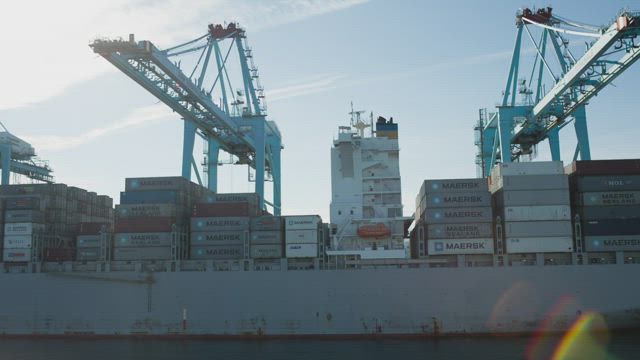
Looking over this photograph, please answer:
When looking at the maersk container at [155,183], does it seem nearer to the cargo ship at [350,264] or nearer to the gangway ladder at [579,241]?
the cargo ship at [350,264]

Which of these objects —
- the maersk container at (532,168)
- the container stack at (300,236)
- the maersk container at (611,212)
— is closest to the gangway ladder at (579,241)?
the maersk container at (611,212)

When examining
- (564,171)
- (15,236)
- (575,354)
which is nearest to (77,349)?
(15,236)

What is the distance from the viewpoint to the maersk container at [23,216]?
132ft

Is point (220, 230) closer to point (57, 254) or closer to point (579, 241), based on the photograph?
point (57, 254)

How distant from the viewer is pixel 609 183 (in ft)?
114

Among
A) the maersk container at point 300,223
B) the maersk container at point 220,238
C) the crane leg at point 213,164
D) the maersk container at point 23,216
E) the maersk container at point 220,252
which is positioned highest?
the crane leg at point 213,164

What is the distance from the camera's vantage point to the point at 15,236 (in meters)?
40.3

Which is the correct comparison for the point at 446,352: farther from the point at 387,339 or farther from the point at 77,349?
the point at 77,349

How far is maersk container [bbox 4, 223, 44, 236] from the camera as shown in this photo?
132ft

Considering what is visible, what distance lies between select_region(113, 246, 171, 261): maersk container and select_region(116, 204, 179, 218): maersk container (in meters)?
2.13

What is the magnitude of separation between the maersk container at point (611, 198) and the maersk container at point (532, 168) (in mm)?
2108

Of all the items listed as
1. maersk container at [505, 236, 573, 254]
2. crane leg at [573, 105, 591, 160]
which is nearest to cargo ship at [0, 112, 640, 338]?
maersk container at [505, 236, 573, 254]

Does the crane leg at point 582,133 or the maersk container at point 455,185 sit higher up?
the crane leg at point 582,133

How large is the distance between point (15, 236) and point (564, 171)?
3515 cm
